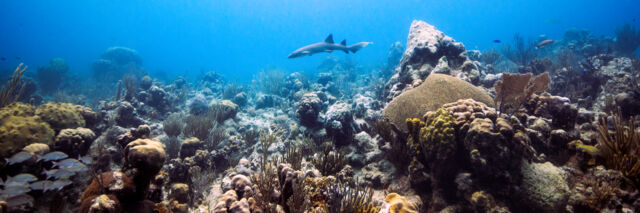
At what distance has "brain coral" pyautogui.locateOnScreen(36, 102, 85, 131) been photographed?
5.72 metres

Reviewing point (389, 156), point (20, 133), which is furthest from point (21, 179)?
point (389, 156)

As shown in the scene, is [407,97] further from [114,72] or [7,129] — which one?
[114,72]

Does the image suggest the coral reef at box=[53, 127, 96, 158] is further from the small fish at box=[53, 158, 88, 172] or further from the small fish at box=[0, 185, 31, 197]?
the small fish at box=[0, 185, 31, 197]

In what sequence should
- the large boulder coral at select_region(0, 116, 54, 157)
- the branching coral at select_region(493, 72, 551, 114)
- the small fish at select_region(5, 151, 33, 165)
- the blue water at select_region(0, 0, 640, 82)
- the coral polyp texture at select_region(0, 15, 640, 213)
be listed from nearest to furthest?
the coral polyp texture at select_region(0, 15, 640, 213), the small fish at select_region(5, 151, 33, 165), the large boulder coral at select_region(0, 116, 54, 157), the branching coral at select_region(493, 72, 551, 114), the blue water at select_region(0, 0, 640, 82)

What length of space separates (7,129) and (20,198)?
113 inches

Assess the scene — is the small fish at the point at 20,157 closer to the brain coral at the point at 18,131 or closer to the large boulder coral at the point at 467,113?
the brain coral at the point at 18,131

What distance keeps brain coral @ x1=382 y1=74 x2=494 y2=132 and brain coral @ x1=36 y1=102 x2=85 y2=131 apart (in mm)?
7774

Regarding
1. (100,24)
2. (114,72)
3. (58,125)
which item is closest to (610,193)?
(58,125)

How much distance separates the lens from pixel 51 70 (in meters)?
19.4

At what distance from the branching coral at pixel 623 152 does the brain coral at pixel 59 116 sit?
409 inches

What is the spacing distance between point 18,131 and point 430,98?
827 centimetres

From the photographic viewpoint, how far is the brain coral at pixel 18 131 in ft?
14.3

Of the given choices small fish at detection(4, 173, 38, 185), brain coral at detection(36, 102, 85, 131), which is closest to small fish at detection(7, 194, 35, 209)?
small fish at detection(4, 173, 38, 185)

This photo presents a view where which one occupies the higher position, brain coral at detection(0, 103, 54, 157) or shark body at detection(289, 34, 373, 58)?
shark body at detection(289, 34, 373, 58)
